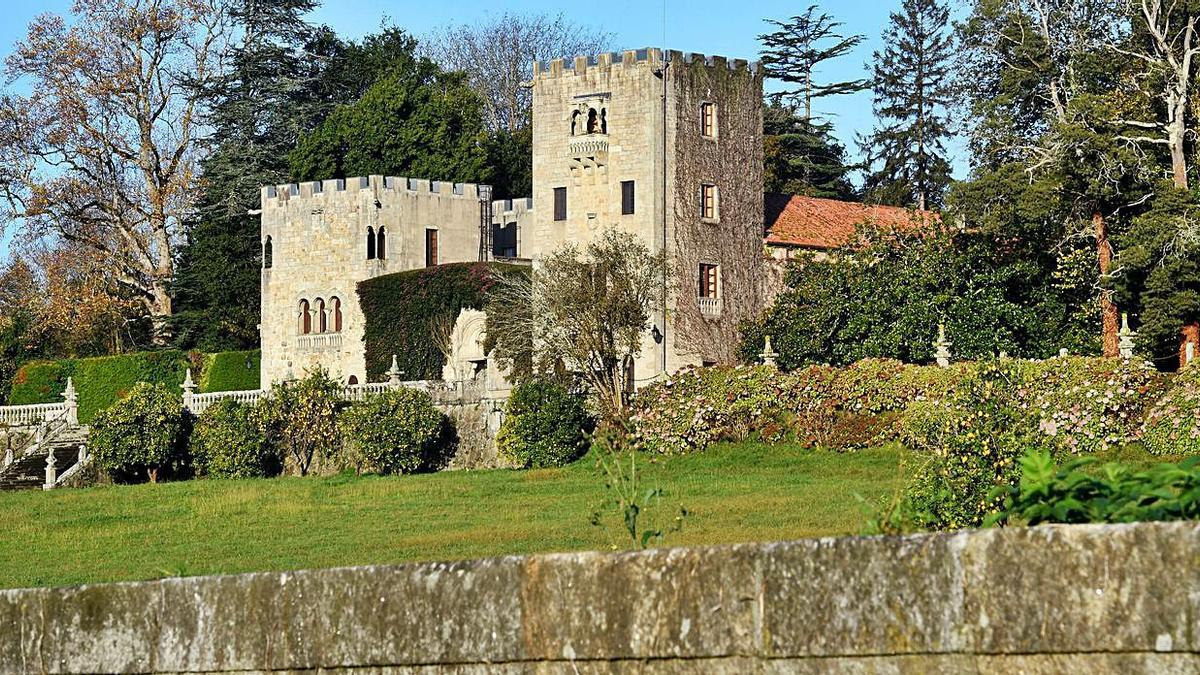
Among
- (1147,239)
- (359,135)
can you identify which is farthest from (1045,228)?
(359,135)

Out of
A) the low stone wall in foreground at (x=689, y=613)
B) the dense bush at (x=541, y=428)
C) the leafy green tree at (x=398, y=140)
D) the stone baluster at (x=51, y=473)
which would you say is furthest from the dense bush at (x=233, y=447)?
the low stone wall in foreground at (x=689, y=613)

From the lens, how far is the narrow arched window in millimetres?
58375

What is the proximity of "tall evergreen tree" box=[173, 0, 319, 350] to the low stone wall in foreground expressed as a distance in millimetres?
59335

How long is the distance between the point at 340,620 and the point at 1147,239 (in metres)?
35.8

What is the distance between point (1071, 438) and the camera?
33844mm

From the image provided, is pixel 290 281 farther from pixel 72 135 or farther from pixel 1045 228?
pixel 1045 228

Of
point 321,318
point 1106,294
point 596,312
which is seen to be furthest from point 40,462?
point 1106,294

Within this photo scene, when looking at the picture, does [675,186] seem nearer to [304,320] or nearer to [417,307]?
[417,307]

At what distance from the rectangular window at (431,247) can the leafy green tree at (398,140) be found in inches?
308

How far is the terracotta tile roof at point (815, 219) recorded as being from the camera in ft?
172

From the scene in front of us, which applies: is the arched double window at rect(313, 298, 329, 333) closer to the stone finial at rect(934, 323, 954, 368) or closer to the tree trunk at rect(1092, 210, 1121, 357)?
the stone finial at rect(934, 323, 954, 368)

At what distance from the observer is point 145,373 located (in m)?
61.3

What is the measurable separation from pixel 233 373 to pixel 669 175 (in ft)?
62.8

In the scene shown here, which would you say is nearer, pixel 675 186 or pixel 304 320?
pixel 675 186
